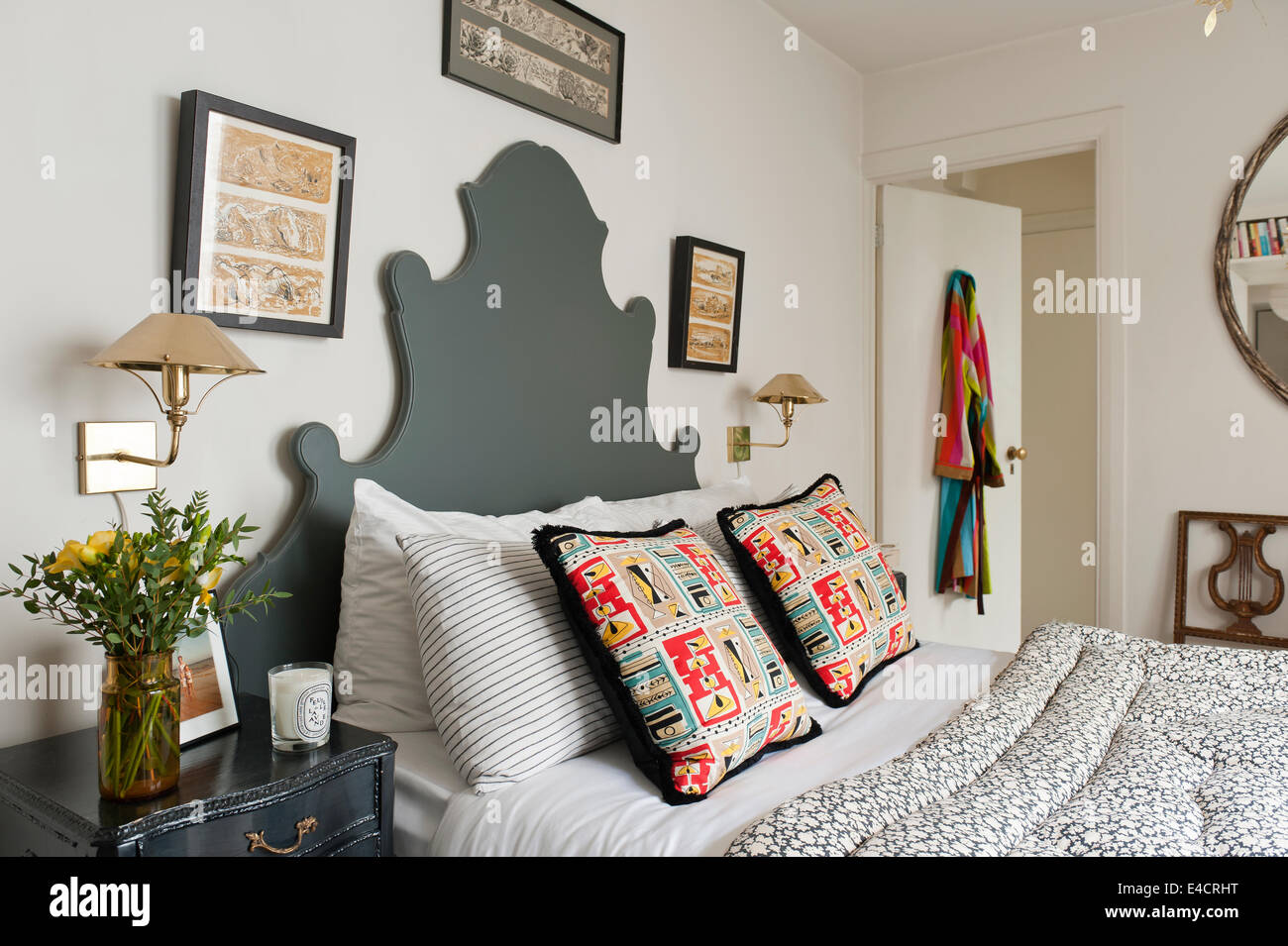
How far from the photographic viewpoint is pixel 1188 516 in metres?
2.98

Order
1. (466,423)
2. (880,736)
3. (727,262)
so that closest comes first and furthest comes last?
(880,736) < (466,423) < (727,262)

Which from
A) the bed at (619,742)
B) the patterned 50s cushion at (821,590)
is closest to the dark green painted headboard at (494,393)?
the bed at (619,742)

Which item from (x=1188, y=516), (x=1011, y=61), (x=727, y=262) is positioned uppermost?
(x=1011, y=61)

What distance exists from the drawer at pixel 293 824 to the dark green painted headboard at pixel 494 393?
1.39 ft

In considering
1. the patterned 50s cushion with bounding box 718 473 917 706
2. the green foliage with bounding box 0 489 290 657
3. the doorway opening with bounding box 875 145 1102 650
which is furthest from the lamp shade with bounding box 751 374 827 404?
the green foliage with bounding box 0 489 290 657

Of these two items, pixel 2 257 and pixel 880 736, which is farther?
pixel 880 736

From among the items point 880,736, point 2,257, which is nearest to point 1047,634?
point 880,736

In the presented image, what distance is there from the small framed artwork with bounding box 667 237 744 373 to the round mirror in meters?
1.60

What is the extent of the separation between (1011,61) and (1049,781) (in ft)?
9.53

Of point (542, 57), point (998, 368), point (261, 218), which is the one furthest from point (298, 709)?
point (998, 368)

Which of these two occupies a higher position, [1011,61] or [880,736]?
[1011,61]

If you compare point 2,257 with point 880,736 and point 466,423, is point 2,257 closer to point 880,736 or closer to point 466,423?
point 466,423

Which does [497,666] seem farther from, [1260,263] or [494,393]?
[1260,263]

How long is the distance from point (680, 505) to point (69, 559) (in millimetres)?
1451
